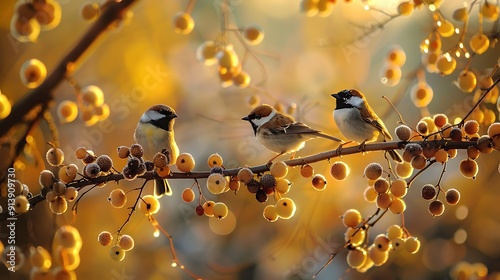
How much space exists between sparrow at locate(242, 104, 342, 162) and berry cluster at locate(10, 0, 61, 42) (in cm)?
54

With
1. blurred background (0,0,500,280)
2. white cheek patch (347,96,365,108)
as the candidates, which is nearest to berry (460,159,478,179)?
white cheek patch (347,96,365,108)

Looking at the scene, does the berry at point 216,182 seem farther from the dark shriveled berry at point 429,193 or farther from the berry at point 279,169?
the dark shriveled berry at point 429,193

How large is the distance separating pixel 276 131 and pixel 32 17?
63 centimetres

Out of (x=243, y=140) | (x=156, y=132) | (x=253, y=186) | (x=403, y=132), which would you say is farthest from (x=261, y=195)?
(x=243, y=140)

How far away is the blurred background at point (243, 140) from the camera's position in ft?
5.87

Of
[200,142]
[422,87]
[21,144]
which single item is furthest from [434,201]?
[200,142]

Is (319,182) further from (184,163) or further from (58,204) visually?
(58,204)

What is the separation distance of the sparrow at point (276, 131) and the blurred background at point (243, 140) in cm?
43

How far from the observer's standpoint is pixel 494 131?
2.52 feet

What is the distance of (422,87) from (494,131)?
34cm

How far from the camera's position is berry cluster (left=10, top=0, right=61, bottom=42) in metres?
0.73

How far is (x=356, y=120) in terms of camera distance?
47.4 inches

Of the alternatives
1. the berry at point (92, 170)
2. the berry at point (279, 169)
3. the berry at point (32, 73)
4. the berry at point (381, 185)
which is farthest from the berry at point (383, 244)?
the berry at point (32, 73)

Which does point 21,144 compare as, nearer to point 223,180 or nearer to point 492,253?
point 223,180
